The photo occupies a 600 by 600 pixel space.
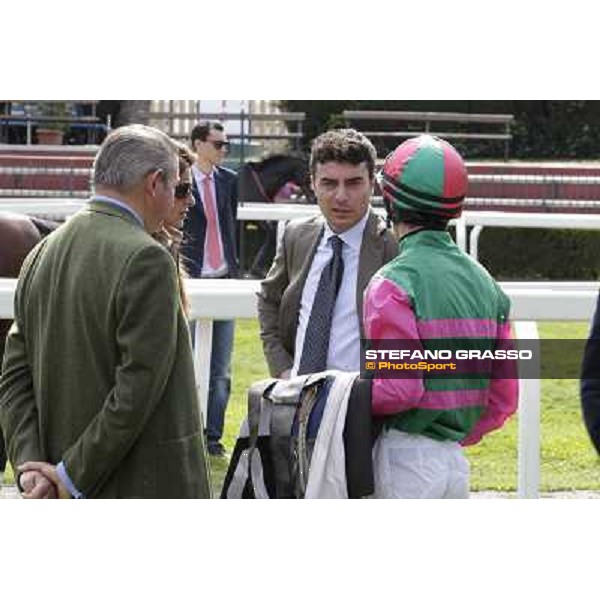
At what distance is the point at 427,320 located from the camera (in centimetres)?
353

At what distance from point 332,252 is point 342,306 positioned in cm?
19

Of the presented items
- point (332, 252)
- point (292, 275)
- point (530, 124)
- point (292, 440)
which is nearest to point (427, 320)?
point (292, 440)

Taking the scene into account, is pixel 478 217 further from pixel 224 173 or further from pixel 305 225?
pixel 305 225

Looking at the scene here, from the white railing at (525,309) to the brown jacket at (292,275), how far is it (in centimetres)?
29

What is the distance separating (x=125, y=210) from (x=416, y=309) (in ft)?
2.28

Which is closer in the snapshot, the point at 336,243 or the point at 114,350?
the point at 114,350

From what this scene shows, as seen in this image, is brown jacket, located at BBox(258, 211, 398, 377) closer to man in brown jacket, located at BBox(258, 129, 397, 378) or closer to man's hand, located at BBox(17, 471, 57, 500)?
man in brown jacket, located at BBox(258, 129, 397, 378)

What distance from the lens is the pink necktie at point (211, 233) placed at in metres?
7.68

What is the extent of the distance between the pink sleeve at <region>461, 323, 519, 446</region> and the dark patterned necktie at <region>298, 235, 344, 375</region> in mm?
605

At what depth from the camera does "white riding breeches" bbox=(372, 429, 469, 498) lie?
3590 mm

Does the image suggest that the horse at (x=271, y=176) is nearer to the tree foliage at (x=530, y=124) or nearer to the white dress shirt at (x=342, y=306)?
the tree foliage at (x=530, y=124)

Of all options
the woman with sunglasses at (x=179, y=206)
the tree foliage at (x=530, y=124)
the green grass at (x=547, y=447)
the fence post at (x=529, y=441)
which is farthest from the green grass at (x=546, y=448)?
the woman with sunglasses at (x=179, y=206)
